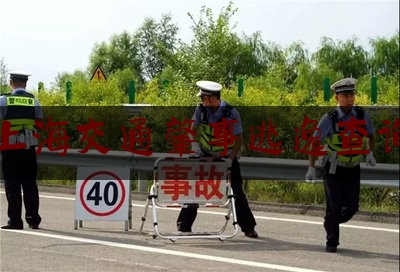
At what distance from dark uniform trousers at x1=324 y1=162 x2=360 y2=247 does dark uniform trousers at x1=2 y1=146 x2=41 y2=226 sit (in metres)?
2.78

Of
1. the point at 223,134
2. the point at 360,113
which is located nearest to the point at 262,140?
the point at 223,134

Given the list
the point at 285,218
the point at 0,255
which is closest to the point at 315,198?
the point at 285,218

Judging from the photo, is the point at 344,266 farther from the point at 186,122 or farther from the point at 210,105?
the point at 186,122

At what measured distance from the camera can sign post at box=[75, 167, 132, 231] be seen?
8648mm

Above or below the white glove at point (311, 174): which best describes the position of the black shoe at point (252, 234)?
below

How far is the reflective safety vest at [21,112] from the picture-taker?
8031 mm

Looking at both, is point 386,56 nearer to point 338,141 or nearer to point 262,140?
point 262,140

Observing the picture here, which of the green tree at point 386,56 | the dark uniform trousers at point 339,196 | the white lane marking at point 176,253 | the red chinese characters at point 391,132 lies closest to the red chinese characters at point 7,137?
the white lane marking at point 176,253

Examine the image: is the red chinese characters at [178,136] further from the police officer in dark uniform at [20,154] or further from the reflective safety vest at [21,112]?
the reflective safety vest at [21,112]

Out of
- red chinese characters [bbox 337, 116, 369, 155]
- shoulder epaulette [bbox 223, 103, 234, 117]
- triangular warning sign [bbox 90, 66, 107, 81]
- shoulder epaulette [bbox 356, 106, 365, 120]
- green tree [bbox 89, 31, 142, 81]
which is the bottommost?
red chinese characters [bbox 337, 116, 369, 155]

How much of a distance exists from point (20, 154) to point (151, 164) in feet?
5.78

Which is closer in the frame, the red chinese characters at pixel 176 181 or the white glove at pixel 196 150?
the red chinese characters at pixel 176 181

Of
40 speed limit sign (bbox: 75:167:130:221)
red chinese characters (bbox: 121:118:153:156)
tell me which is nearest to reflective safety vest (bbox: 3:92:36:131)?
40 speed limit sign (bbox: 75:167:130:221)

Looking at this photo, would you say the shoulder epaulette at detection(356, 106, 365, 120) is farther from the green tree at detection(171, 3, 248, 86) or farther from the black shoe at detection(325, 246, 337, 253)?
the green tree at detection(171, 3, 248, 86)
